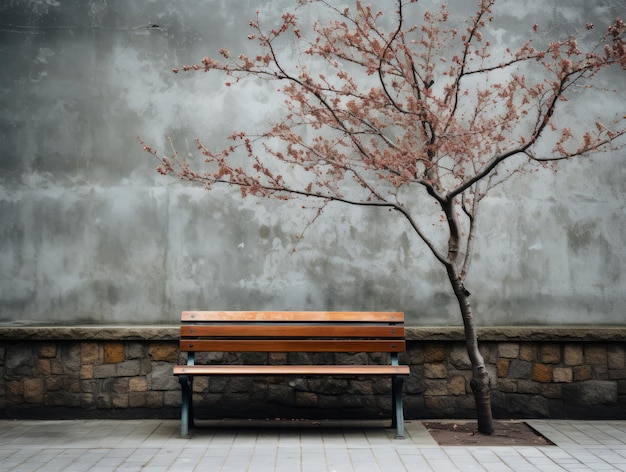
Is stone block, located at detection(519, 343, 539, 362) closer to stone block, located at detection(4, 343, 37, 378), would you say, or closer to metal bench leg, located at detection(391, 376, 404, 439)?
metal bench leg, located at detection(391, 376, 404, 439)

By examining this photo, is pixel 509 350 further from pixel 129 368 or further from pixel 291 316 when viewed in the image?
pixel 129 368

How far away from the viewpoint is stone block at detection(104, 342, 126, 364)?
6.05 metres

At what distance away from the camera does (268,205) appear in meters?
6.33

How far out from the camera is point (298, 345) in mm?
5691

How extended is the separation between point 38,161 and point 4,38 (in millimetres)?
1154

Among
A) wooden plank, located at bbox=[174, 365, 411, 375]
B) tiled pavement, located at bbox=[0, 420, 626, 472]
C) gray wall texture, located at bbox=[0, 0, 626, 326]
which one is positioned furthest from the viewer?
gray wall texture, located at bbox=[0, 0, 626, 326]

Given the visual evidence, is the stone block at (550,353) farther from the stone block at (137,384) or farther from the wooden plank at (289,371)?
the stone block at (137,384)

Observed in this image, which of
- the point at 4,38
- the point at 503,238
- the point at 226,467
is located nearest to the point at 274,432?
the point at 226,467

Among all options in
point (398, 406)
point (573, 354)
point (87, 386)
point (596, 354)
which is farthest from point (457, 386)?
point (87, 386)

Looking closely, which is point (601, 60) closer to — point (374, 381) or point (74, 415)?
point (374, 381)

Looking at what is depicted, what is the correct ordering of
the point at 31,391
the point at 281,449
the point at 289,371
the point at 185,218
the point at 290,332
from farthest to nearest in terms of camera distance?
the point at 185,218 → the point at 31,391 → the point at 290,332 → the point at 289,371 → the point at 281,449

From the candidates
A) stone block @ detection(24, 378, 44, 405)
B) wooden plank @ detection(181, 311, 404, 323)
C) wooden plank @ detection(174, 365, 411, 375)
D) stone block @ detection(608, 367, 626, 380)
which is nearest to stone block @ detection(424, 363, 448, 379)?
wooden plank @ detection(181, 311, 404, 323)

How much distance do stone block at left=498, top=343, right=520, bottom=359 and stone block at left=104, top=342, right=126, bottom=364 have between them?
3.20 metres

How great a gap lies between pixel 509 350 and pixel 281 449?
7.41ft
